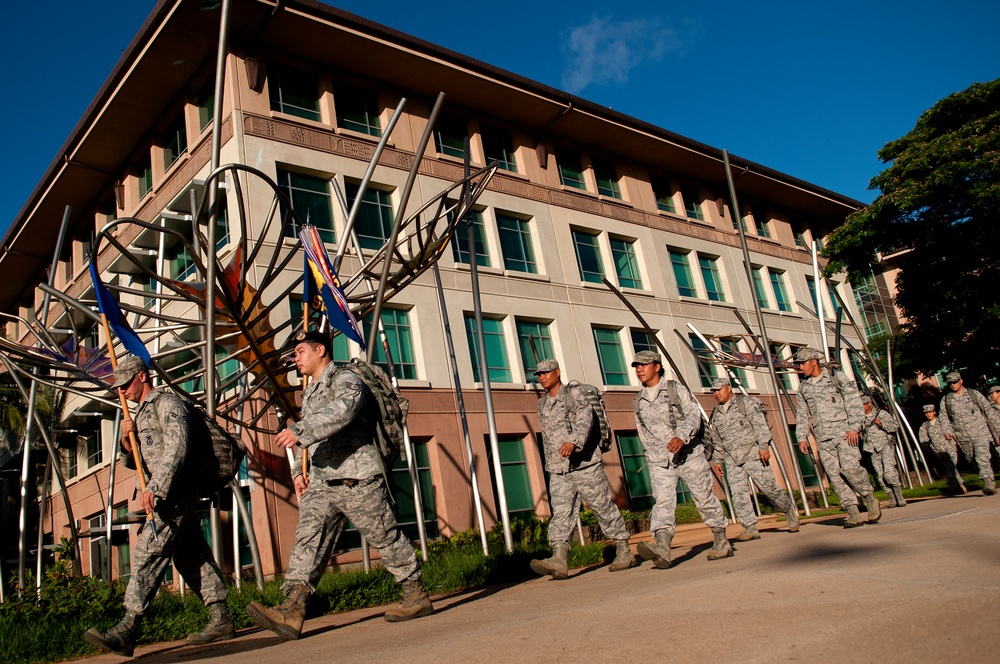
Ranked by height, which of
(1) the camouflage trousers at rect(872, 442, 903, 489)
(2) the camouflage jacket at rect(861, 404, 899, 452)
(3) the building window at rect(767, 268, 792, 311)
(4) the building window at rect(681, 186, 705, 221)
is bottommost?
(1) the camouflage trousers at rect(872, 442, 903, 489)

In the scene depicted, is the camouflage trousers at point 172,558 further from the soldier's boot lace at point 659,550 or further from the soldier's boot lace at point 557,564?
the soldier's boot lace at point 659,550

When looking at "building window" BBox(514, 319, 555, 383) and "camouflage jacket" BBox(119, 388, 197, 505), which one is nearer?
"camouflage jacket" BBox(119, 388, 197, 505)

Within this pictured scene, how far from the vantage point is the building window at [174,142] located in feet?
69.5

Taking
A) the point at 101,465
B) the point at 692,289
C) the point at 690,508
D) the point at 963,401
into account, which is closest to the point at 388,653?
the point at 963,401

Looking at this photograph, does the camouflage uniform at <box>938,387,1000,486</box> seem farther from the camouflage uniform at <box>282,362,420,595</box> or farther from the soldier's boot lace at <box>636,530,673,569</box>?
the camouflage uniform at <box>282,362,420,595</box>

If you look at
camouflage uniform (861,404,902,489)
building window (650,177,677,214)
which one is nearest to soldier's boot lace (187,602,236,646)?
camouflage uniform (861,404,902,489)

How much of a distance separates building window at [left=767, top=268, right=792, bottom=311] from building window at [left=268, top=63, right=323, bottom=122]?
1999 cm

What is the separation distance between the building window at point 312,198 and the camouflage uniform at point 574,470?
494 inches

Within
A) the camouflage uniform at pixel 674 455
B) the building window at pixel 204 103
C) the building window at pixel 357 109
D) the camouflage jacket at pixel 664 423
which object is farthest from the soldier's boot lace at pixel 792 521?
the building window at pixel 204 103

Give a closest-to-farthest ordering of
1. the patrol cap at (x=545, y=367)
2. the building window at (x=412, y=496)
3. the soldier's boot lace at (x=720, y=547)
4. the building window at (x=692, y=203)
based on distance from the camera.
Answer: the soldier's boot lace at (x=720, y=547) → the patrol cap at (x=545, y=367) → the building window at (x=412, y=496) → the building window at (x=692, y=203)

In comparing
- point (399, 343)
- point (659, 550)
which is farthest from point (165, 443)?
point (399, 343)

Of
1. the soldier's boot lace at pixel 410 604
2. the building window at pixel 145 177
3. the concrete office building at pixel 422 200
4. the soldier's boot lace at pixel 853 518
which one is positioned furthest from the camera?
the building window at pixel 145 177

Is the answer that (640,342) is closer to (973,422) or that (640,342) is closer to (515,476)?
(515,476)

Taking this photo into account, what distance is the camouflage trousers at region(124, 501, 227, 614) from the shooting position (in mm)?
5723
